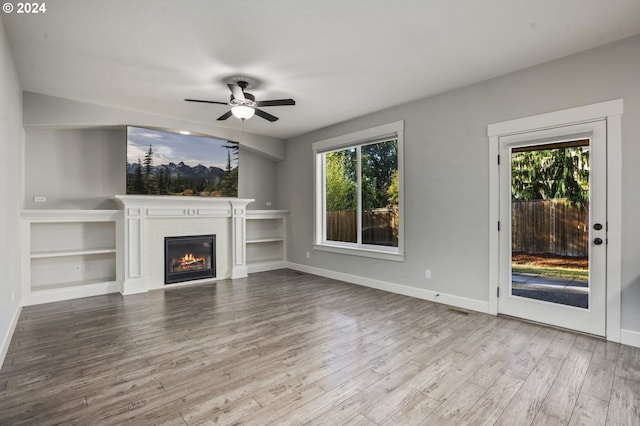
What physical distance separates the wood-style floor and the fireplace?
133cm

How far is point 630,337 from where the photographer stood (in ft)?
9.30

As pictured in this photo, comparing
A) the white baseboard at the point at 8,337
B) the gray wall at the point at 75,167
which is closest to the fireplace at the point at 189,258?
the gray wall at the point at 75,167

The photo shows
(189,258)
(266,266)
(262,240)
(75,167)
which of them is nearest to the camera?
(75,167)

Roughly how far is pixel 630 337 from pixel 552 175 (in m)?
1.64

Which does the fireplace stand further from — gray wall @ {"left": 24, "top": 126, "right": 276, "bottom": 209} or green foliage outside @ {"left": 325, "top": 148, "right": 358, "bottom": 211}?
green foliage outside @ {"left": 325, "top": 148, "right": 358, "bottom": 211}

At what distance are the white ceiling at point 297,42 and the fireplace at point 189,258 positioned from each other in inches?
93.4

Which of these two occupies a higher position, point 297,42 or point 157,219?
point 297,42

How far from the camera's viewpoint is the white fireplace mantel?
188 inches

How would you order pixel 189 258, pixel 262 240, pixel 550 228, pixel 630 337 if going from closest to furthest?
pixel 630 337 < pixel 550 228 < pixel 189 258 < pixel 262 240

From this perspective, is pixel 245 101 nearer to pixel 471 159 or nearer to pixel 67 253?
pixel 471 159

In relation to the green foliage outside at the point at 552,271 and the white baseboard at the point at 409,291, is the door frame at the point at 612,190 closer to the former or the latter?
the green foliage outside at the point at 552,271

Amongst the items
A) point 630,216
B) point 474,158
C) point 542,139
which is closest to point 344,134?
point 474,158

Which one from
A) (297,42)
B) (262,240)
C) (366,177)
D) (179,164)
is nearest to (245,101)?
(297,42)

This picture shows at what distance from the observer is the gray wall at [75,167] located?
4.50 m
